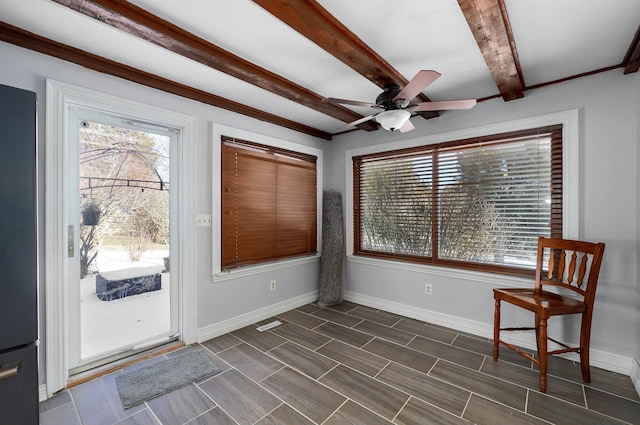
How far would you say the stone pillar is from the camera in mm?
3807

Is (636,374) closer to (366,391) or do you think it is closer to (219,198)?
(366,391)

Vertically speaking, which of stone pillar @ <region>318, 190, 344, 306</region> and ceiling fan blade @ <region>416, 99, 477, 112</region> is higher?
ceiling fan blade @ <region>416, 99, 477, 112</region>

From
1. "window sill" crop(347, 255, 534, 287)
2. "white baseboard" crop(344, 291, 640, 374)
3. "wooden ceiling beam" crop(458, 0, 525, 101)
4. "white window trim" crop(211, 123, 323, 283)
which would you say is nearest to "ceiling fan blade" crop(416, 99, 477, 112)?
"wooden ceiling beam" crop(458, 0, 525, 101)

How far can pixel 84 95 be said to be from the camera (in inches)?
81.1

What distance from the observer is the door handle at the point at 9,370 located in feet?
3.57

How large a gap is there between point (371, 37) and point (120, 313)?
3.11 meters

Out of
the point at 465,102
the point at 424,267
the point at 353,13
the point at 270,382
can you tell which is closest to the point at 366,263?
the point at 424,267

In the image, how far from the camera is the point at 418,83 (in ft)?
5.86

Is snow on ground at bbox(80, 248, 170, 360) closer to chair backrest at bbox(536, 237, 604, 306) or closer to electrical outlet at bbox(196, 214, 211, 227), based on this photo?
electrical outlet at bbox(196, 214, 211, 227)

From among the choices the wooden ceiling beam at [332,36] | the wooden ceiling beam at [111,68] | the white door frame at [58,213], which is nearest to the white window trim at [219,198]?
the wooden ceiling beam at [111,68]

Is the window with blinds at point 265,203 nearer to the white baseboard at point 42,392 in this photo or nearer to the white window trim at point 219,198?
the white window trim at point 219,198

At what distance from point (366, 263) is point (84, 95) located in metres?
3.26

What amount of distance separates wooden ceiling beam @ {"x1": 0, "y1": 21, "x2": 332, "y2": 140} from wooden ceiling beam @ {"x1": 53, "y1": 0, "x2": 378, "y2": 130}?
57 cm

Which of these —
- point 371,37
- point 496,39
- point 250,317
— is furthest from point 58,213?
point 496,39
